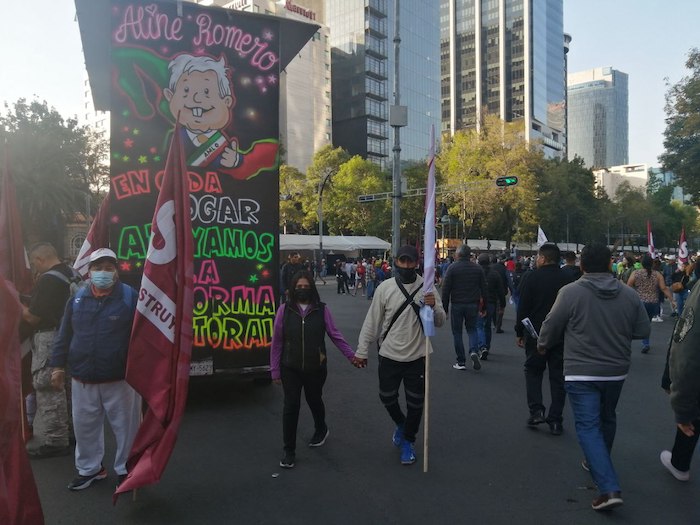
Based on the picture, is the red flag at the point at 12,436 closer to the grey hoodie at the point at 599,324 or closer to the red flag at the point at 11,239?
the red flag at the point at 11,239

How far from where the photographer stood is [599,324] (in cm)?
398

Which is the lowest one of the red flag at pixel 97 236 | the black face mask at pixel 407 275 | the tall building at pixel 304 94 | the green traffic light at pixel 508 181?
the black face mask at pixel 407 275

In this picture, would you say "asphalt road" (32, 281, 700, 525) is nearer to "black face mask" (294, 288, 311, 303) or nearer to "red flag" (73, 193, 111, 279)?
"black face mask" (294, 288, 311, 303)

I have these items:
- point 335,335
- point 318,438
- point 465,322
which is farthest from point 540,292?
point 465,322

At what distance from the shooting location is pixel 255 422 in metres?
5.94

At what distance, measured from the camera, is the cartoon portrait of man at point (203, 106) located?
625 centimetres

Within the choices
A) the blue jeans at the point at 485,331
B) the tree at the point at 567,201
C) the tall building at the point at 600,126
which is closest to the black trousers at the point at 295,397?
the blue jeans at the point at 485,331

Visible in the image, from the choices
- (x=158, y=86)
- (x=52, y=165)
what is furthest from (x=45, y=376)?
(x=52, y=165)

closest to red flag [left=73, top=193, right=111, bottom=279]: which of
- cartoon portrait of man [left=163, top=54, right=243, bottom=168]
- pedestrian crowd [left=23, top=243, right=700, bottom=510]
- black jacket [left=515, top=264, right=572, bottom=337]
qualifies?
pedestrian crowd [left=23, top=243, right=700, bottom=510]

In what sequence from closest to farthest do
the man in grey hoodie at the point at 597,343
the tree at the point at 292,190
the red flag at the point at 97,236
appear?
the man in grey hoodie at the point at 597,343 < the red flag at the point at 97,236 < the tree at the point at 292,190

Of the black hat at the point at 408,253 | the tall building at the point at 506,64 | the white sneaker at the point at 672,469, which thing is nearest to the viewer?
the white sneaker at the point at 672,469

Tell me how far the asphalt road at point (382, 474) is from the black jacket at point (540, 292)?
1.11 metres

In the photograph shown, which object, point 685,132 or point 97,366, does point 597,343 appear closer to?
point 97,366

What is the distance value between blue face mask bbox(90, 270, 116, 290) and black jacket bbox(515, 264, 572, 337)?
3909 mm
